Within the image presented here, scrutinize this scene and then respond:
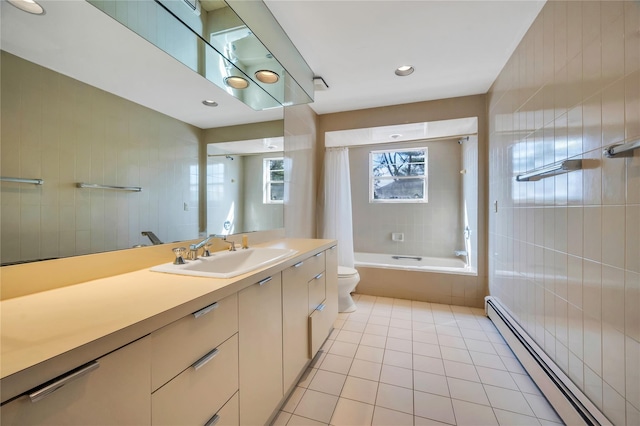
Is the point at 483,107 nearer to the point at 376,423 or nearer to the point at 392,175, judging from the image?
the point at 392,175

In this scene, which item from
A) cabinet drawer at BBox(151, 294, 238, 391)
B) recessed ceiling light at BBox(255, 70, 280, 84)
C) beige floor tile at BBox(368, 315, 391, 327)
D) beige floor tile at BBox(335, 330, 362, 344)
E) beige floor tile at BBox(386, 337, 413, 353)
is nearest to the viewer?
cabinet drawer at BBox(151, 294, 238, 391)

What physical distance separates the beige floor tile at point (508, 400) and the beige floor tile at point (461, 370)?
0.32 ft

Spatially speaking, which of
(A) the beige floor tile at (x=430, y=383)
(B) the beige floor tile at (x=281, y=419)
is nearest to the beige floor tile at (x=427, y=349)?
(A) the beige floor tile at (x=430, y=383)

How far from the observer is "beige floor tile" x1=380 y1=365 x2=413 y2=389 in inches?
61.8

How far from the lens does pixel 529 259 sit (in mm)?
1721

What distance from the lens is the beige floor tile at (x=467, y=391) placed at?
4.72 feet

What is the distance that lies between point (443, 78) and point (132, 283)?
2.77 metres

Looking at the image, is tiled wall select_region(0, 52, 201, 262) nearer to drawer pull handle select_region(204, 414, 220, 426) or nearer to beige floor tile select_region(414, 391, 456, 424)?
drawer pull handle select_region(204, 414, 220, 426)

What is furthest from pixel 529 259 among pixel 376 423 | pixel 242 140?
pixel 242 140

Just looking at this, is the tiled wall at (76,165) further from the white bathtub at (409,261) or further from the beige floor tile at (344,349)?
the white bathtub at (409,261)

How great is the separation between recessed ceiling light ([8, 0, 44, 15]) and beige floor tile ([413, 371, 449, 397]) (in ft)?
7.92

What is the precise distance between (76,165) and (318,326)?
1545 millimetres

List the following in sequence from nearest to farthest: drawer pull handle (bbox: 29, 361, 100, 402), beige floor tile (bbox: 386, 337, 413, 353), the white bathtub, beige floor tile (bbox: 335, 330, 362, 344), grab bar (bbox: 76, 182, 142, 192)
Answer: drawer pull handle (bbox: 29, 361, 100, 402), grab bar (bbox: 76, 182, 142, 192), beige floor tile (bbox: 386, 337, 413, 353), beige floor tile (bbox: 335, 330, 362, 344), the white bathtub

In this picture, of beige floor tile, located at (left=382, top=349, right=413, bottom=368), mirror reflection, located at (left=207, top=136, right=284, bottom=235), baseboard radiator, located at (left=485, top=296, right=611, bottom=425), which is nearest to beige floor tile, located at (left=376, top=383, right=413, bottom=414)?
beige floor tile, located at (left=382, top=349, right=413, bottom=368)
